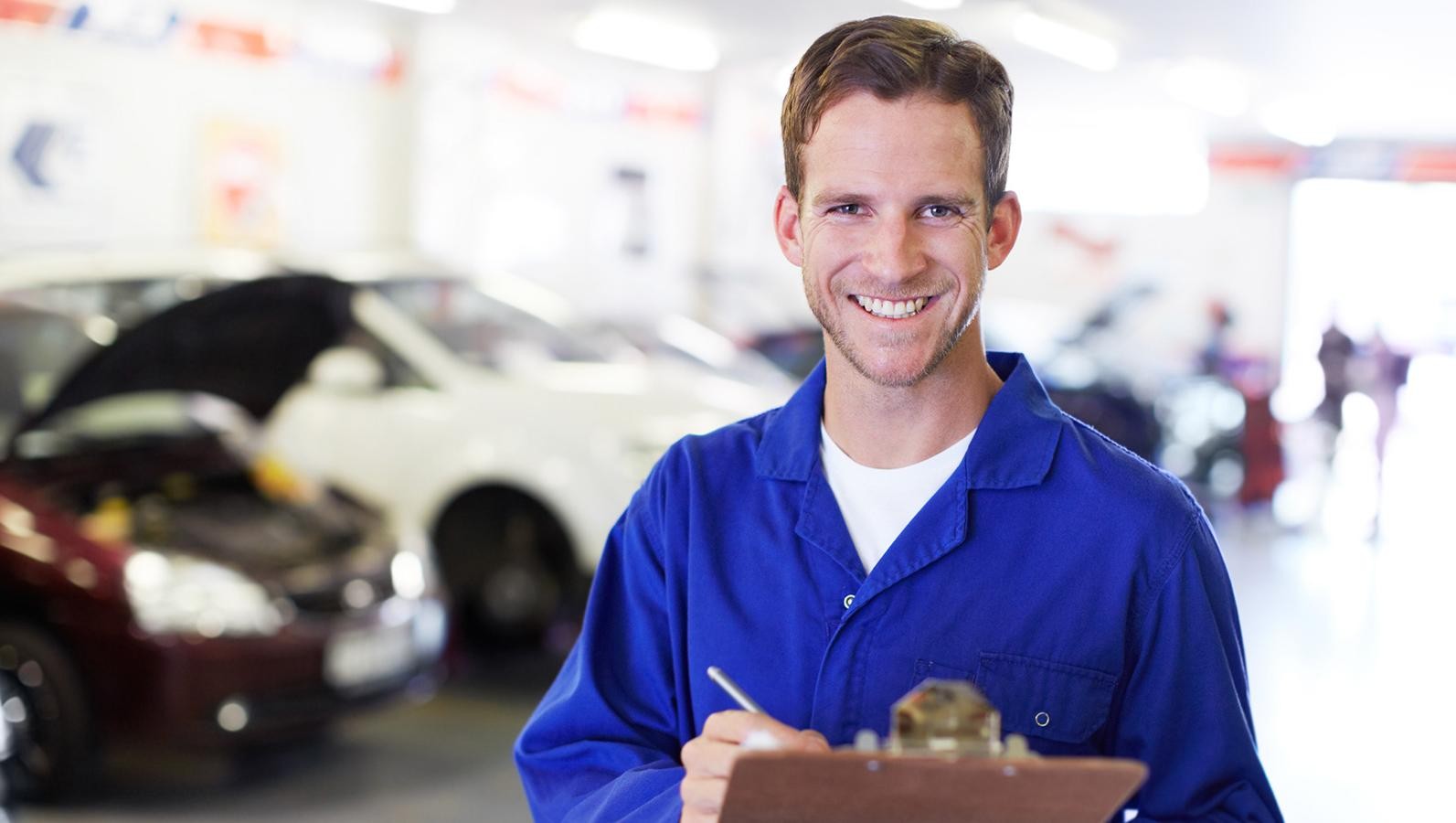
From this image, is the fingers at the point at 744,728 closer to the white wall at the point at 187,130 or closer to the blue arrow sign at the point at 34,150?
the white wall at the point at 187,130

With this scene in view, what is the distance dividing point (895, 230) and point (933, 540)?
0.94 feet

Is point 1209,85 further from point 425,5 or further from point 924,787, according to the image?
point 924,787

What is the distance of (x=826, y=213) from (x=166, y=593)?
3.19m

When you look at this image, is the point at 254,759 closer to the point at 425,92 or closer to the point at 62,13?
the point at 62,13

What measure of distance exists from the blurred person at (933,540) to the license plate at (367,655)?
116 inches

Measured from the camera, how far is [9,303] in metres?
4.66

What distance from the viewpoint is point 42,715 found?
405 cm

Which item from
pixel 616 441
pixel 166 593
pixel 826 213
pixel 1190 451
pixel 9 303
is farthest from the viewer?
pixel 1190 451

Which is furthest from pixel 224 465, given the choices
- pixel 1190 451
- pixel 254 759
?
pixel 1190 451

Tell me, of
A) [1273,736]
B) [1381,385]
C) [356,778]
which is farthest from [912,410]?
[1381,385]

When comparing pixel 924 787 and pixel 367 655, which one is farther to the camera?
pixel 367 655

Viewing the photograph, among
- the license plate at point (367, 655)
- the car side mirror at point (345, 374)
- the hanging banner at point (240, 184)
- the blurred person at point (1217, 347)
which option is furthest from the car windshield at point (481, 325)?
the blurred person at point (1217, 347)

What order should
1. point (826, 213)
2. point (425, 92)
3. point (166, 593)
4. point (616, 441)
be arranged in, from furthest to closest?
point (425, 92) → point (616, 441) → point (166, 593) → point (826, 213)

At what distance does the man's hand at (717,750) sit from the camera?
114 cm
